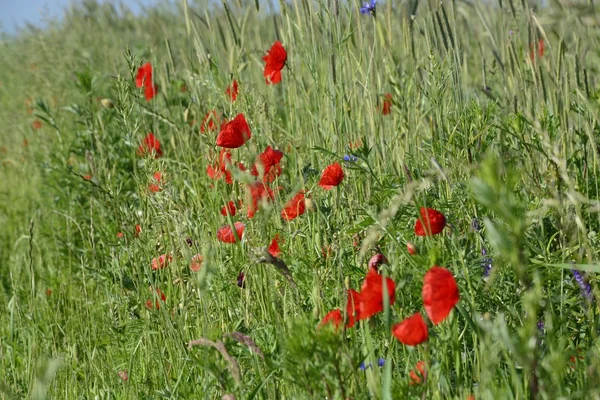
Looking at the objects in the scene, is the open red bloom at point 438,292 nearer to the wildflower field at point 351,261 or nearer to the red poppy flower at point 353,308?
the wildflower field at point 351,261

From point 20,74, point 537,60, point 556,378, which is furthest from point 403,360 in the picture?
point 20,74

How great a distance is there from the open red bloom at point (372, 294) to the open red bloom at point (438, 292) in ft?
0.36

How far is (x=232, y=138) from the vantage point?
1880 mm

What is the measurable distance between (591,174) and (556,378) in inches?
49.6

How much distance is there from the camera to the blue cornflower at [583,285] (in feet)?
5.05

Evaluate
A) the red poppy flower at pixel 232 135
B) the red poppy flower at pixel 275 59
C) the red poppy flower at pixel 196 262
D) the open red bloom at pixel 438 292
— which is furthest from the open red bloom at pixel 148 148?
the open red bloom at pixel 438 292

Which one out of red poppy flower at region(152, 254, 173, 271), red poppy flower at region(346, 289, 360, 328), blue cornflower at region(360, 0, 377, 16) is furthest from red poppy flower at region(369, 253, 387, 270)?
blue cornflower at region(360, 0, 377, 16)

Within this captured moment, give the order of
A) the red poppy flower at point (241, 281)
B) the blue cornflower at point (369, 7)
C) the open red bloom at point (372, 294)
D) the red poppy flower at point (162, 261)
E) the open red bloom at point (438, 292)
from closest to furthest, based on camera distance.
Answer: the open red bloom at point (438, 292), the open red bloom at point (372, 294), the red poppy flower at point (241, 281), the red poppy flower at point (162, 261), the blue cornflower at point (369, 7)

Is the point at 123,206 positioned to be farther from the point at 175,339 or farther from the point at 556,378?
the point at 556,378

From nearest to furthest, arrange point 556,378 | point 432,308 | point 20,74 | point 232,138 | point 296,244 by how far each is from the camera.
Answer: point 556,378
point 432,308
point 232,138
point 296,244
point 20,74

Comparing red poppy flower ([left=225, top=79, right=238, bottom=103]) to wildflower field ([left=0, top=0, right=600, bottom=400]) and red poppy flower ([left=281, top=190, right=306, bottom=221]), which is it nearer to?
wildflower field ([left=0, top=0, right=600, bottom=400])

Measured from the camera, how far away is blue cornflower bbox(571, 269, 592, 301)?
5.05 feet

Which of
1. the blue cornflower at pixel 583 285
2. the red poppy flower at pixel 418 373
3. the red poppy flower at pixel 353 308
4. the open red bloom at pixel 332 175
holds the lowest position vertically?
the red poppy flower at pixel 418 373

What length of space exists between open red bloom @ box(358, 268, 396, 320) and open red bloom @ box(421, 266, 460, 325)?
0.36 ft
